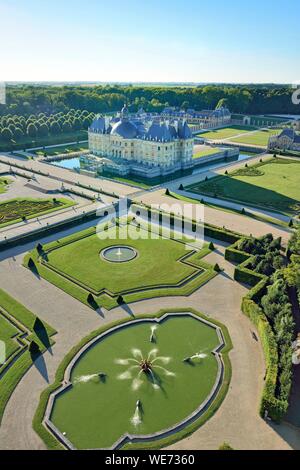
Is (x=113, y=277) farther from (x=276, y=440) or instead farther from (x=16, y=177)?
(x=16, y=177)

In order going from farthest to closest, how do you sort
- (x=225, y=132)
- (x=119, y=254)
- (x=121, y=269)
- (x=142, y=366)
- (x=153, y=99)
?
1. (x=153, y=99)
2. (x=225, y=132)
3. (x=119, y=254)
4. (x=121, y=269)
5. (x=142, y=366)

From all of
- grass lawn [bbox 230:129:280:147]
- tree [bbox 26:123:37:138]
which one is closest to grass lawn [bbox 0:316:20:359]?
tree [bbox 26:123:37:138]

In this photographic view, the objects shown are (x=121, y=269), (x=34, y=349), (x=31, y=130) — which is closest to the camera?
(x=34, y=349)

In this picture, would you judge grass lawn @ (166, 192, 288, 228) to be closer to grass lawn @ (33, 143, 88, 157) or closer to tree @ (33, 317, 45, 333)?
tree @ (33, 317, 45, 333)

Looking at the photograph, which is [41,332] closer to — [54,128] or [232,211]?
[232,211]

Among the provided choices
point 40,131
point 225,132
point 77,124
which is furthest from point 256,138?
point 40,131

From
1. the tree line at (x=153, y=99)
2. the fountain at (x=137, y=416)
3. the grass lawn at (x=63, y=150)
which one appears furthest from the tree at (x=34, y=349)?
the tree line at (x=153, y=99)
